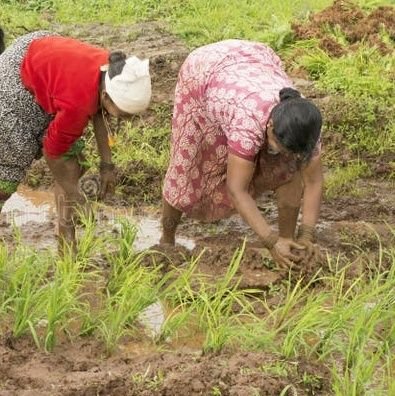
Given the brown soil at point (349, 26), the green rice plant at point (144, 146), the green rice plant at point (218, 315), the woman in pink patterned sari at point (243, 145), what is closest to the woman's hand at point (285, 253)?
the woman in pink patterned sari at point (243, 145)

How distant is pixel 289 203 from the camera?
4.89 m

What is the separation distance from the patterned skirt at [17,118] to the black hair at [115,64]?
493 millimetres

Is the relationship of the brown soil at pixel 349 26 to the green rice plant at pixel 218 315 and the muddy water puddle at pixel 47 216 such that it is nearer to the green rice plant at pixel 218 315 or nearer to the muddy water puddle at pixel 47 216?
the muddy water puddle at pixel 47 216

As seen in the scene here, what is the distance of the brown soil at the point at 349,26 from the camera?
838 cm

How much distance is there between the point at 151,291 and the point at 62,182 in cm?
91

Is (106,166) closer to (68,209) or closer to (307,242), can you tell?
(68,209)

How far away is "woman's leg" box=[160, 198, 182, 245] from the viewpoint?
523 cm

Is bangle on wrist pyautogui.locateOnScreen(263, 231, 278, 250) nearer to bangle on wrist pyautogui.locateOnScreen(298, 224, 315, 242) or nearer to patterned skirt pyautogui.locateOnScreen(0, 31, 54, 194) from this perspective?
bangle on wrist pyautogui.locateOnScreen(298, 224, 315, 242)

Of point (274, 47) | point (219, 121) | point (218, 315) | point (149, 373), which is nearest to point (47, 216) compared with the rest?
point (219, 121)

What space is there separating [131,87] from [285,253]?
3.58 ft

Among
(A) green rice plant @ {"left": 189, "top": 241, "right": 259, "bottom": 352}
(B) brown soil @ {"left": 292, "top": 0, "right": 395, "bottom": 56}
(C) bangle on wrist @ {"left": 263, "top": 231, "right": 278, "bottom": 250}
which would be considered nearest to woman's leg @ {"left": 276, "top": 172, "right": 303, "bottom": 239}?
(C) bangle on wrist @ {"left": 263, "top": 231, "right": 278, "bottom": 250}

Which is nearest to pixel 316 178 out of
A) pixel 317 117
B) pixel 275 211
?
pixel 317 117

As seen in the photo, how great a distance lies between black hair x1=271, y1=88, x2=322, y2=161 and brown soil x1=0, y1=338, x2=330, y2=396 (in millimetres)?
931

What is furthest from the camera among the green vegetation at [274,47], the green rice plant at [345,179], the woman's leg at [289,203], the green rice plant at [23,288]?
the green vegetation at [274,47]
